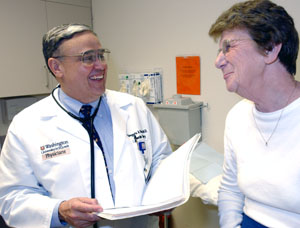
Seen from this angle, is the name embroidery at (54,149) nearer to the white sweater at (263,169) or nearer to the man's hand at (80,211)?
the man's hand at (80,211)

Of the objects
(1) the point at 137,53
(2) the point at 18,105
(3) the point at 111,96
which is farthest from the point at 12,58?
(3) the point at 111,96

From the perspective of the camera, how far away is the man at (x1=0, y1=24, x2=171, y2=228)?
98 cm

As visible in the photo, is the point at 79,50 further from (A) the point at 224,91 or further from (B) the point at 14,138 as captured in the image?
(A) the point at 224,91

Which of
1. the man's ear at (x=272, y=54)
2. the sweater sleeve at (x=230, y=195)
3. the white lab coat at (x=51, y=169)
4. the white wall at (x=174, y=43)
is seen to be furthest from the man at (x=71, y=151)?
the white wall at (x=174, y=43)

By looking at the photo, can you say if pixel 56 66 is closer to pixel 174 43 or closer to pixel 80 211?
pixel 80 211

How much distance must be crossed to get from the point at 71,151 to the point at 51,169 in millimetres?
98

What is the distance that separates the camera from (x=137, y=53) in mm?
2170

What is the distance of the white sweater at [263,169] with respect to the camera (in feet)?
2.63

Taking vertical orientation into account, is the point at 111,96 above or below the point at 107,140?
above

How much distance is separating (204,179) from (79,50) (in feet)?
3.08

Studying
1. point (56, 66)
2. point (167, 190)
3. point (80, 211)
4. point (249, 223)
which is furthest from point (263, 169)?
point (56, 66)

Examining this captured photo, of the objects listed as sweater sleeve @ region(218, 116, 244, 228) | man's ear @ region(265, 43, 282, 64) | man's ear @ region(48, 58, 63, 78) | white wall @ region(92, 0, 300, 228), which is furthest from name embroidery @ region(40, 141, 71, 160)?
white wall @ region(92, 0, 300, 228)

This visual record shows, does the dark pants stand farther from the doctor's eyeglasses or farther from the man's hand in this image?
the doctor's eyeglasses

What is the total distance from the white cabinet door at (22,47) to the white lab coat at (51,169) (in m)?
1.07
